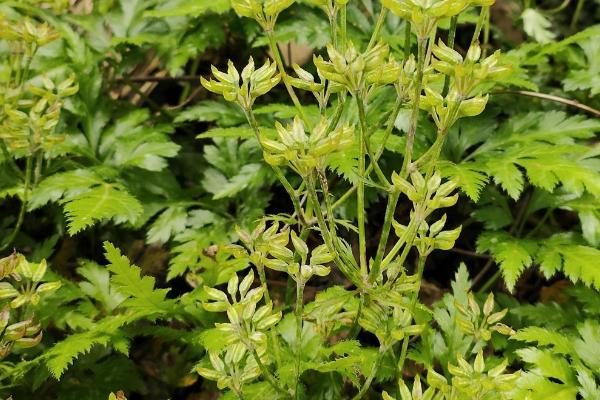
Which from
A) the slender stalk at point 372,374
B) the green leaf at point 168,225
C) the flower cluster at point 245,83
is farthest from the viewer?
the green leaf at point 168,225

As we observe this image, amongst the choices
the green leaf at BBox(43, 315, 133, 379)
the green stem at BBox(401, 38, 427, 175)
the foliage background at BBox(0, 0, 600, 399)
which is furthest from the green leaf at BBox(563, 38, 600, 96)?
the green leaf at BBox(43, 315, 133, 379)

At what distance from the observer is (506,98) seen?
2418 millimetres

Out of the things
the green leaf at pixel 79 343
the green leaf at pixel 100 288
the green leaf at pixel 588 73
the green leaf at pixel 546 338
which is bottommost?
the green leaf at pixel 100 288

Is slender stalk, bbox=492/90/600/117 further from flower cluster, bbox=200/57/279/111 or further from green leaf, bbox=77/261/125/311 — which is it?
green leaf, bbox=77/261/125/311

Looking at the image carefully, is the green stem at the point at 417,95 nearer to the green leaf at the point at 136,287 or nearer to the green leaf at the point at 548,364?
the green leaf at the point at 548,364

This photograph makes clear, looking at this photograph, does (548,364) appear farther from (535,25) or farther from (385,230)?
(535,25)

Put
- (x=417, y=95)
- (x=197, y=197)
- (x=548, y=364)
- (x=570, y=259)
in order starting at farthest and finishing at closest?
(x=197, y=197), (x=570, y=259), (x=548, y=364), (x=417, y=95)

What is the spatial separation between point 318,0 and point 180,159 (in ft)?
4.66

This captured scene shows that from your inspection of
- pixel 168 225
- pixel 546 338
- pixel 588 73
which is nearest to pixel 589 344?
pixel 546 338

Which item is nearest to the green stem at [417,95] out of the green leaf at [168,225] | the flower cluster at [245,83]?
the flower cluster at [245,83]

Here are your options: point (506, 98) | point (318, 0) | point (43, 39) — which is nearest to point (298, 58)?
point (506, 98)

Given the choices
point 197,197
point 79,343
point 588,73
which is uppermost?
point 588,73

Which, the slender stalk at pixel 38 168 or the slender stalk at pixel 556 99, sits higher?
the slender stalk at pixel 556 99

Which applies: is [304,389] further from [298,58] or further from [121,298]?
→ [298,58]
